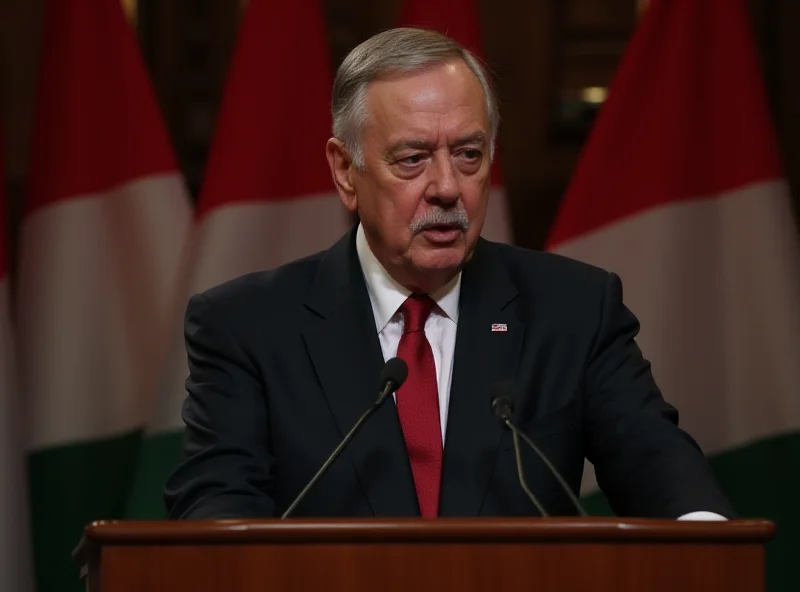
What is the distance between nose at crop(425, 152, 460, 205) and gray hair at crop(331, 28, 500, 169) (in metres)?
0.12

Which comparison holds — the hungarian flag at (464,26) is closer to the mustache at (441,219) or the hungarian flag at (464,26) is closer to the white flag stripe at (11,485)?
the mustache at (441,219)

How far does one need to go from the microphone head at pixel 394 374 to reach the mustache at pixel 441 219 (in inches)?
16.3

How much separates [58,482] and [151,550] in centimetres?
192

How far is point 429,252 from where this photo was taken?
2.17m

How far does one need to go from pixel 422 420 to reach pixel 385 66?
1.98 feet

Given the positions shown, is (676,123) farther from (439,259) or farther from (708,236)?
(439,259)

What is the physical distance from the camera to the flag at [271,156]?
128 inches

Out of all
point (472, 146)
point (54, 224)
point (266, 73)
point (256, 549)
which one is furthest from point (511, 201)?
point (256, 549)

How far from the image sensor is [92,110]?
10.9ft

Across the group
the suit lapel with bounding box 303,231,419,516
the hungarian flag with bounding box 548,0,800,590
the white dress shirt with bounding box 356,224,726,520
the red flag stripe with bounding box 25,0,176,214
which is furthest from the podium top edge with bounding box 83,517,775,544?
the red flag stripe with bounding box 25,0,176,214

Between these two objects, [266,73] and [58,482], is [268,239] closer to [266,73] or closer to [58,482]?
[266,73]

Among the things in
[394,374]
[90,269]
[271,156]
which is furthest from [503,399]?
[90,269]

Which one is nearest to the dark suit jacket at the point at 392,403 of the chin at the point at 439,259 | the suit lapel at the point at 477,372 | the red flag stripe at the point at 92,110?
the suit lapel at the point at 477,372

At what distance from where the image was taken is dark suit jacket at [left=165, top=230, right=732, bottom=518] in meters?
2.05
